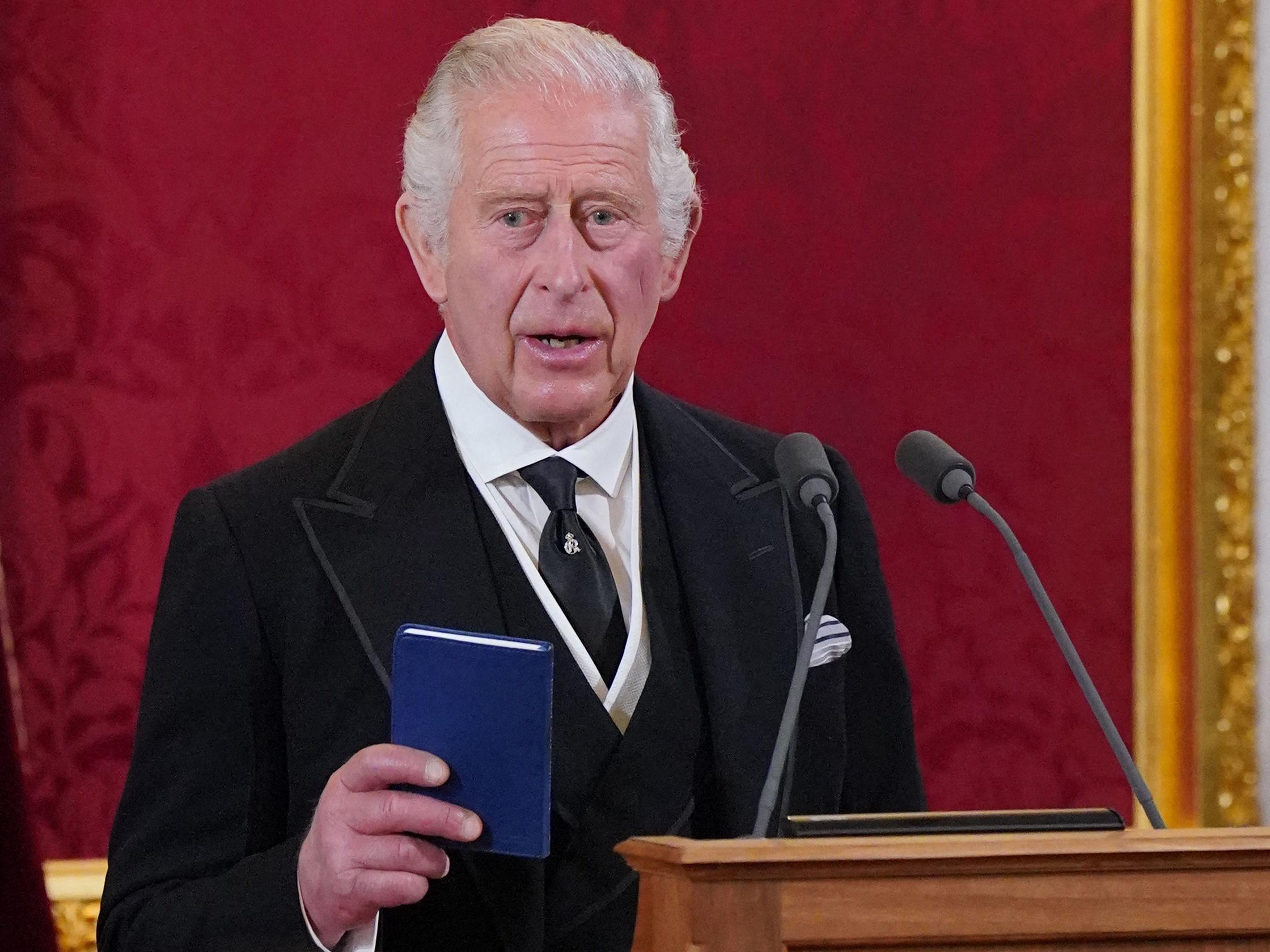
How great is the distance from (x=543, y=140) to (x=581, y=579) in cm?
47

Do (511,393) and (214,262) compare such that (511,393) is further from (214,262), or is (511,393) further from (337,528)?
(214,262)

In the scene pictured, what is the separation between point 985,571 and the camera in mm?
2441

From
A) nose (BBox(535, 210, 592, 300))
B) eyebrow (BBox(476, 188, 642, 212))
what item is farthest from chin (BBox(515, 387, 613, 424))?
eyebrow (BBox(476, 188, 642, 212))

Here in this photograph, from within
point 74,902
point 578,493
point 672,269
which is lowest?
point 74,902

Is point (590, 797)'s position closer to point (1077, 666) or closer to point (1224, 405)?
point (1077, 666)

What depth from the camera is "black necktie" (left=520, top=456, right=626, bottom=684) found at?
1622 mm

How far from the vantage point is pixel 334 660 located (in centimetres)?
157

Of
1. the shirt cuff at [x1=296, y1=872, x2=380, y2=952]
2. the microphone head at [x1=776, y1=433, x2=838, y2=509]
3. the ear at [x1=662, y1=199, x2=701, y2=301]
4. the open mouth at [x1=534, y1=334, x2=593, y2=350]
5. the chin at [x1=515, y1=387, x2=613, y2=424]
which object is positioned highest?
the ear at [x1=662, y1=199, x2=701, y2=301]

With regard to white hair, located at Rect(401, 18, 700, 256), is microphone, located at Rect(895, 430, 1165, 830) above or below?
below

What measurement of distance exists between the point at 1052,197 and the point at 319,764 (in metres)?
1.55

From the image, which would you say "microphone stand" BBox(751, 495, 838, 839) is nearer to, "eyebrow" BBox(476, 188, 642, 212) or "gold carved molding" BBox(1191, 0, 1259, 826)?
"eyebrow" BBox(476, 188, 642, 212)

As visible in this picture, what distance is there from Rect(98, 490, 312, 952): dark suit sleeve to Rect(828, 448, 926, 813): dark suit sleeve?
0.67 metres

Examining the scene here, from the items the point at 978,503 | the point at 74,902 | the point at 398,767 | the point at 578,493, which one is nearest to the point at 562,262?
the point at 578,493

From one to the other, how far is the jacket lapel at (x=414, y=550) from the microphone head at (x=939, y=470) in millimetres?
464
